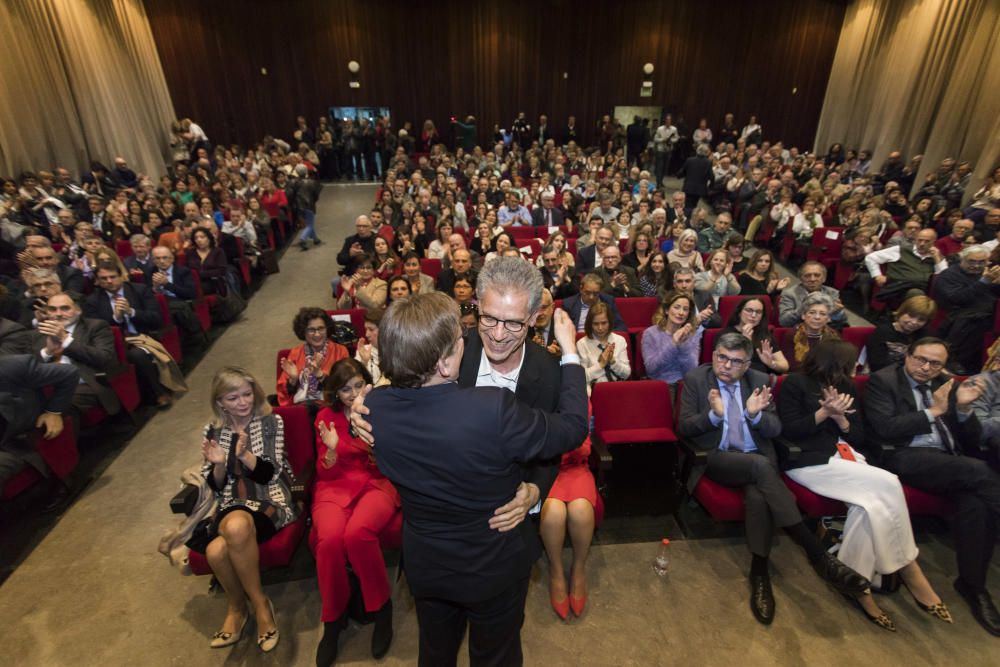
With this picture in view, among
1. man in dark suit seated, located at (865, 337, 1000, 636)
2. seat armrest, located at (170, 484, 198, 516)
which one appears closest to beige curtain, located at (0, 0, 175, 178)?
seat armrest, located at (170, 484, 198, 516)

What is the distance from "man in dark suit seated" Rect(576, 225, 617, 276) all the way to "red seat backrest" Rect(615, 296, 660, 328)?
869 mm

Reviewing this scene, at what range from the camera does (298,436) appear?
2.64 metres

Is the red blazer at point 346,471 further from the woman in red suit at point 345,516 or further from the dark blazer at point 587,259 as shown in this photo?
the dark blazer at point 587,259

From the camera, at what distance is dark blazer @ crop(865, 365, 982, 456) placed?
8.45ft

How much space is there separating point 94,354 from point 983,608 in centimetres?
525

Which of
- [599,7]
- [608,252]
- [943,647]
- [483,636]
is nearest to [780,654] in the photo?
[943,647]

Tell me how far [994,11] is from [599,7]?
29.0 feet

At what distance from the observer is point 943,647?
7.26 feet

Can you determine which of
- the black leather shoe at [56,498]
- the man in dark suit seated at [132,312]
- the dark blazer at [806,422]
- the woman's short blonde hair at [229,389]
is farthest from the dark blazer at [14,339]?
the dark blazer at [806,422]

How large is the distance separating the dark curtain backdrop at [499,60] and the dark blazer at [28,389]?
13.5 metres

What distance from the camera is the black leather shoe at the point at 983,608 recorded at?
7.48ft

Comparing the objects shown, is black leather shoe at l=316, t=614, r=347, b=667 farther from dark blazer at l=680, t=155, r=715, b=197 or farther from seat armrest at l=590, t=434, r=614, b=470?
dark blazer at l=680, t=155, r=715, b=197

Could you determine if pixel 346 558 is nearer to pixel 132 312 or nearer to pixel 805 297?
pixel 132 312

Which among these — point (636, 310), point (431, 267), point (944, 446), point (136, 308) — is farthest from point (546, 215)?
point (944, 446)
